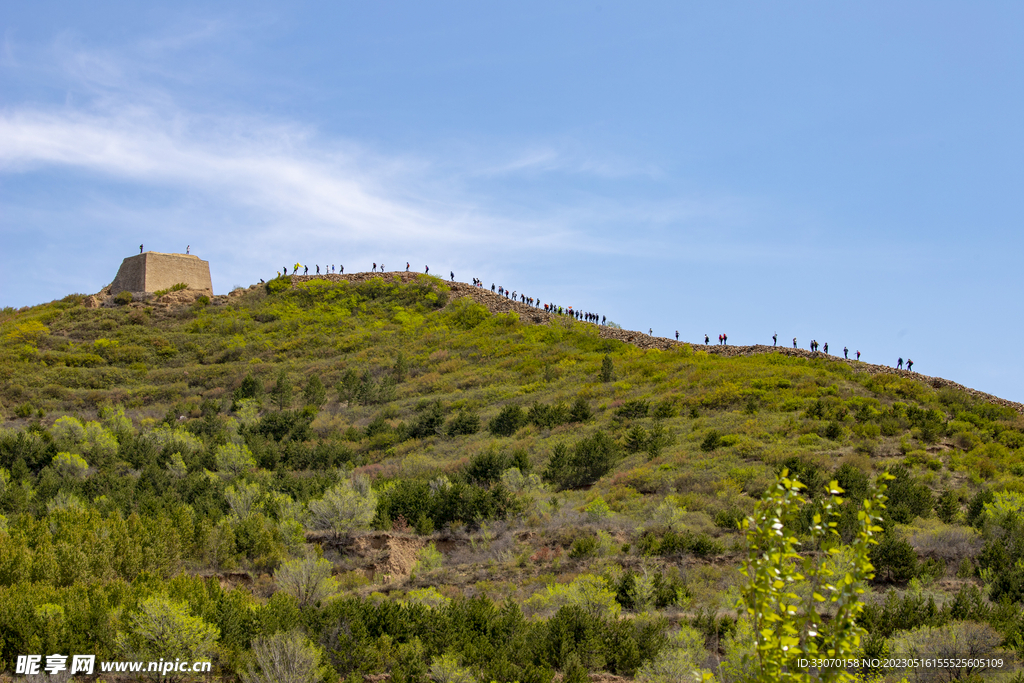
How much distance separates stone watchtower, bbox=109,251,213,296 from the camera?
53156 mm

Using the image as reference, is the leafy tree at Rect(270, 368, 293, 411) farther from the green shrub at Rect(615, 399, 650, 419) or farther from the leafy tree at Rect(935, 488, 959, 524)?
the leafy tree at Rect(935, 488, 959, 524)

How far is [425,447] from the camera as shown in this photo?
28.6 meters

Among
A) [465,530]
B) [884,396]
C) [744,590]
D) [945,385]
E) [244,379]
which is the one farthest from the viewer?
[244,379]

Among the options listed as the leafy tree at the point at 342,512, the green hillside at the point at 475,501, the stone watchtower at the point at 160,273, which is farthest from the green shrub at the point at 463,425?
the stone watchtower at the point at 160,273

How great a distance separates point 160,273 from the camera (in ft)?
177

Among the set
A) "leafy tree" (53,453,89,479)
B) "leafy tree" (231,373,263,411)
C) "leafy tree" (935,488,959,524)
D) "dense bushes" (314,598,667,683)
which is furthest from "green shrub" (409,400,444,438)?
"leafy tree" (935,488,959,524)

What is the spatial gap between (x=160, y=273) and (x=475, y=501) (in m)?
43.4

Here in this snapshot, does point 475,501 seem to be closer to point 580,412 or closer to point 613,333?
point 580,412

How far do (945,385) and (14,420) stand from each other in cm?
4020

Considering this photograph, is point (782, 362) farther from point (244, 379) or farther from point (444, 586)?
point (244, 379)

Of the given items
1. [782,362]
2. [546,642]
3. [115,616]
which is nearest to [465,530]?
[546,642]

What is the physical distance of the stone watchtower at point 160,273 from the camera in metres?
53.2

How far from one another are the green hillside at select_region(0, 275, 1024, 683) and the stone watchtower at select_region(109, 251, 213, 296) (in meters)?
10.9

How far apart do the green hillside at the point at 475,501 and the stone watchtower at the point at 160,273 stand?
10.9 meters
